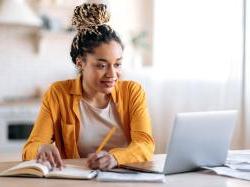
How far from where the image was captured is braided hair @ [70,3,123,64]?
1.93 meters

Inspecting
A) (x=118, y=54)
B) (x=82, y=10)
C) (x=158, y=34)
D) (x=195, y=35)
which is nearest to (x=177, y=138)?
(x=118, y=54)

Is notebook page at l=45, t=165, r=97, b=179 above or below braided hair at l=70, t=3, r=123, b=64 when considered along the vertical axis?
below

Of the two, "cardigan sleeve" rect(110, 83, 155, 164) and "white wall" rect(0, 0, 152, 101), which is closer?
"cardigan sleeve" rect(110, 83, 155, 164)

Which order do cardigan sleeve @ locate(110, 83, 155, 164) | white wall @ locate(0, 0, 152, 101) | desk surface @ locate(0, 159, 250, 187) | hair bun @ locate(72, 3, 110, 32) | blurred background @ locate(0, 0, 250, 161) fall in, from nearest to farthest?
1. desk surface @ locate(0, 159, 250, 187)
2. cardigan sleeve @ locate(110, 83, 155, 164)
3. hair bun @ locate(72, 3, 110, 32)
4. blurred background @ locate(0, 0, 250, 161)
5. white wall @ locate(0, 0, 152, 101)

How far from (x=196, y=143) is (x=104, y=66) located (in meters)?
0.56

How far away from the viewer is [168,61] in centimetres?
400

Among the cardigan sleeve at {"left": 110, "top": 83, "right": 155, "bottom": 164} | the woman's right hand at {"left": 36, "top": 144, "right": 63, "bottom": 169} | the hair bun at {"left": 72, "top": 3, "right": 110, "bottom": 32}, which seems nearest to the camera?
the woman's right hand at {"left": 36, "top": 144, "right": 63, "bottom": 169}

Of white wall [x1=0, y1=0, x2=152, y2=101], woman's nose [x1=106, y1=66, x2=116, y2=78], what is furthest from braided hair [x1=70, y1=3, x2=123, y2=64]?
white wall [x1=0, y1=0, x2=152, y2=101]

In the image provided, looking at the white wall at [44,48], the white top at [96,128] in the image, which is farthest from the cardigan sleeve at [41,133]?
the white wall at [44,48]

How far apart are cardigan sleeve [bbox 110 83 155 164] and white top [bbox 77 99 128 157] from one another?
0.06 m

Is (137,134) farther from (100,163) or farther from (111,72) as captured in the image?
(100,163)

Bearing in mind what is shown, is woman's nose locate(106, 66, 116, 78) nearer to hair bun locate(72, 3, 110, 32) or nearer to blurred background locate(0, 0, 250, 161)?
hair bun locate(72, 3, 110, 32)

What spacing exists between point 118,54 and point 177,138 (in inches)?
23.0

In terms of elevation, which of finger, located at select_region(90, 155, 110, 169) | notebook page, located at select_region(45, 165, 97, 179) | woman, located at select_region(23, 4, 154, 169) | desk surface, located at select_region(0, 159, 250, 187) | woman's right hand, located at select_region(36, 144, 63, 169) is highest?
woman, located at select_region(23, 4, 154, 169)
